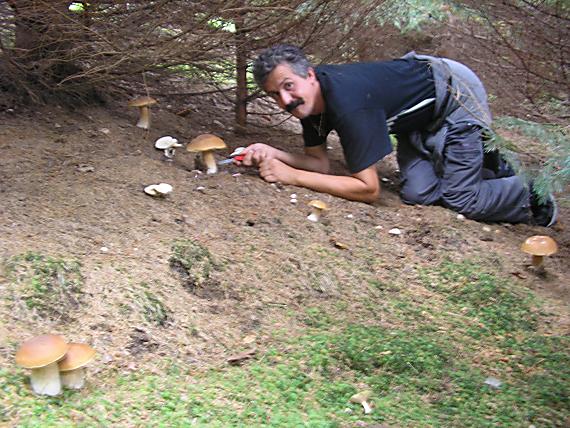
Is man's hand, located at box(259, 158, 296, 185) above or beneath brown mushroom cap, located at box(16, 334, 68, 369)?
beneath

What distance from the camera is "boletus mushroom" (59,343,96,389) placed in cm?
211

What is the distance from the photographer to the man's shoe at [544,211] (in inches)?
169

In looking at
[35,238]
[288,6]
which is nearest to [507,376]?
[35,238]

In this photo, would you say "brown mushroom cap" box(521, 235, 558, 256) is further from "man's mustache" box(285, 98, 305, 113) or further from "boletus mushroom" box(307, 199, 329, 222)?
"man's mustache" box(285, 98, 305, 113)

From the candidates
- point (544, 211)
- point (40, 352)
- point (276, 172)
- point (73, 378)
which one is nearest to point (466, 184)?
point (544, 211)

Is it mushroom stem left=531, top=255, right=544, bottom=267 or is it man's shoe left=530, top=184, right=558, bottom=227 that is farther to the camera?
man's shoe left=530, top=184, right=558, bottom=227

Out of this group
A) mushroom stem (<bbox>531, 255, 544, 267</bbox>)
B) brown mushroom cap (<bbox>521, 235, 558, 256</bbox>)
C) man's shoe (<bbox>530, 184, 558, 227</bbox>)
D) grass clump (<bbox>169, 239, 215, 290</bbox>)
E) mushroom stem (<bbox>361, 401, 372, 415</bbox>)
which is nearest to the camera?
mushroom stem (<bbox>361, 401, 372, 415</bbox>)

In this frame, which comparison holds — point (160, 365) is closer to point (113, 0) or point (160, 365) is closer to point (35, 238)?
point (35, 238)

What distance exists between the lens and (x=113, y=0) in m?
3.65

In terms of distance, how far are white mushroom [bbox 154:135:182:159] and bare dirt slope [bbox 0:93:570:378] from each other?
0.05m

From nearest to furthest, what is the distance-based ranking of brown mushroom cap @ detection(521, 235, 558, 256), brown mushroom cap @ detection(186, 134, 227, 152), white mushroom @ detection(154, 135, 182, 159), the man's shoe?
brown mushroom cap @ detection(521, 235, 558, 256) < brown mushroom cap @ detection(186, 134, 227, 152) < white mushroom @ detection(154, 135, 182, 159) < the man's shoe

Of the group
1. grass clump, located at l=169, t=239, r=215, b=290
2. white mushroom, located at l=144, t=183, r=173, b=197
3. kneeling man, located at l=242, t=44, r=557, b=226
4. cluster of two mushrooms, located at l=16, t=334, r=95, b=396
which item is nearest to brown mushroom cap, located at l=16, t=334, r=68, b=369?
cluster of two mushrooms, located at l=16, t=334, r=95, b=396

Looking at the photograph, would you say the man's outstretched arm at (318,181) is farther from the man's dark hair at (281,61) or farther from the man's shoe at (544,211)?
the man's shoe at (544,211)

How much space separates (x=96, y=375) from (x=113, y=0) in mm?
2257
